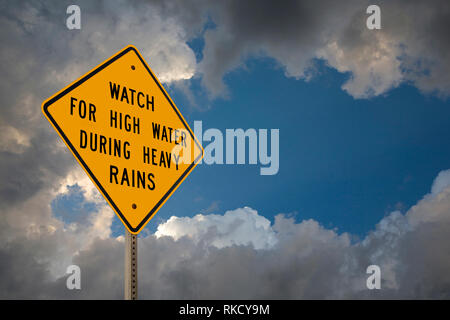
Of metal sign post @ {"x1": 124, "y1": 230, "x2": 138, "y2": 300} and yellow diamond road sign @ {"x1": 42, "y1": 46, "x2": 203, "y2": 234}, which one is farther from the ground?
yellow diamond road sign @ {"x1": 42, "y1": 46, "x2": 203, "y2": 234}

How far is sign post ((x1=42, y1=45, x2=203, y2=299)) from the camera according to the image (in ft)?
13.3

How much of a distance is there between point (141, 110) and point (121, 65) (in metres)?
0.61

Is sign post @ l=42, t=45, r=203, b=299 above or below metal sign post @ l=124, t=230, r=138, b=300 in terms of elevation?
above

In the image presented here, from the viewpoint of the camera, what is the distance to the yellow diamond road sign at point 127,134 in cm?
406

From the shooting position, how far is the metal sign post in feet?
13.0

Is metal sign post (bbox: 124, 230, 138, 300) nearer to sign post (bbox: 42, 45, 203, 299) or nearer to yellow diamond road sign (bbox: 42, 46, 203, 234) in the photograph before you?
sign post (bbox: 42, 45, 203, 299)

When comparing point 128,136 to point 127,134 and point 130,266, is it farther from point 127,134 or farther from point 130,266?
point 130,266

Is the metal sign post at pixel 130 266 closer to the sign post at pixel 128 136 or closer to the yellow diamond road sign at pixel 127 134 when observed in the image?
the sign post at pixel 128 136

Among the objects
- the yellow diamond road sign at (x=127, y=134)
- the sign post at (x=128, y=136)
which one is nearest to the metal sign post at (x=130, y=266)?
the sign post at (x=128, y=136)

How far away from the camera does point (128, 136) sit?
443 centimetres

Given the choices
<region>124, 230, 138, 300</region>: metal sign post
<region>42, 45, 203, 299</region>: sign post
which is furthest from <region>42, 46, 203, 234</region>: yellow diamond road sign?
<region>124, 230, 138, 300</region>: metal sign post

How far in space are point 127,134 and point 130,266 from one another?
1.50 m

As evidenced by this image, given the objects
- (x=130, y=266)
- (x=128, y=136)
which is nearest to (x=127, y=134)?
(x=128, y=136)
